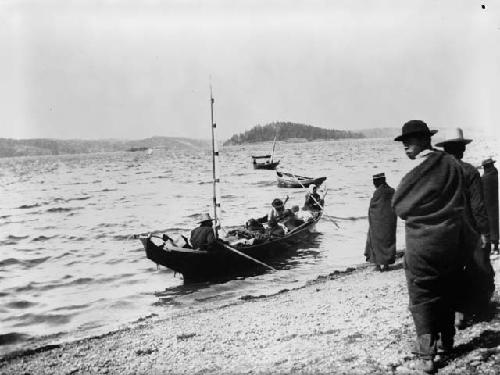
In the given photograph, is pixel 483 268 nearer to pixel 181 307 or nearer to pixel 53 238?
pixel 181 307

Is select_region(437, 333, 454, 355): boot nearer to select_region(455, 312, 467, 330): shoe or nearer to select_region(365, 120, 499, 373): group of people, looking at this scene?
select_region(365, 120, 499, 373): group of people

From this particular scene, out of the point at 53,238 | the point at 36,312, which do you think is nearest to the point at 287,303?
the point at 36,312

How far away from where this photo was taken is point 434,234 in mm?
3689

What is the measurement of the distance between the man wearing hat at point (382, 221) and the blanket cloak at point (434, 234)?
4.82m

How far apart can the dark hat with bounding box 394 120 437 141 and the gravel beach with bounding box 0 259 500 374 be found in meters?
1.98

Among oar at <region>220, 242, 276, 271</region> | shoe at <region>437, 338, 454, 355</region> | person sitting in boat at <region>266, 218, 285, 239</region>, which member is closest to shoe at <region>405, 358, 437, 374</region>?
shoe at <region>437, 338, 454, 355</region>

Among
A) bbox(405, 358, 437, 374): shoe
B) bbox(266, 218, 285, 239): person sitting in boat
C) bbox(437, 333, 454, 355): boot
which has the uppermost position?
bbox(437, 333, 454, 355): boot

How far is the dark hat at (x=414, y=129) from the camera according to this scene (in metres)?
3.80

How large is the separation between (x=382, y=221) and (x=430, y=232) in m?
5.17

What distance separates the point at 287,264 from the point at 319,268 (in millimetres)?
1070

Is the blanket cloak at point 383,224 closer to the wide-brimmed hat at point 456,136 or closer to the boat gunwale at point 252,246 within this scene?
the wide-brimmed hat at point 456,136

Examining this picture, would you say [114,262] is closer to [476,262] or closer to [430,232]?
[476,262]

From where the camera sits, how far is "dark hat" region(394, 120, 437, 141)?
12.5 ft

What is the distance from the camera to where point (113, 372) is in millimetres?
5430
